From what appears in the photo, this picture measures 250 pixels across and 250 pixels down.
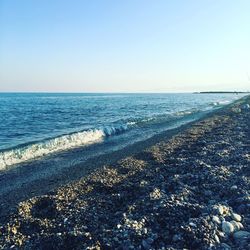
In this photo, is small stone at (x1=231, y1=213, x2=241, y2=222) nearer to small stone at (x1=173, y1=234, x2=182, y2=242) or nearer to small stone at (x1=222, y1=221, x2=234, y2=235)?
small stone at (x1=222, y1=221, x2=234, y2=235)

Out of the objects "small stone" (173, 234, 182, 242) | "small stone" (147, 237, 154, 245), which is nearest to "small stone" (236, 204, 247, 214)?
"small stone" (173, 234, 182, 242)

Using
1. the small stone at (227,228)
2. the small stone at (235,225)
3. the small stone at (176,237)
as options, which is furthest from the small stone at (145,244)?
the small stone at (235,225)

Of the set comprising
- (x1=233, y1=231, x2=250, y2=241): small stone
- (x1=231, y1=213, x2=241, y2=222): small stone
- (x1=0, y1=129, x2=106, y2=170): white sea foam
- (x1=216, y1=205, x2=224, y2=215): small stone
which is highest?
(x1=216, y1=205, x2=224, y2=215): small stone

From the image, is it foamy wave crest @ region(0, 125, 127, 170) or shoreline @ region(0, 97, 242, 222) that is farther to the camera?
foamy wave crest @ region(0, 125, 127, 170)

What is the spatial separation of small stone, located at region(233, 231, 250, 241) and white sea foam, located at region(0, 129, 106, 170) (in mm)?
13868

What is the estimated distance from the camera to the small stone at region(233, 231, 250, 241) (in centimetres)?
665

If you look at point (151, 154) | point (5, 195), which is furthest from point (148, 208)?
point (151, 154)

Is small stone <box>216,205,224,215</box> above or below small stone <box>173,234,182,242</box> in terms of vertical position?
above

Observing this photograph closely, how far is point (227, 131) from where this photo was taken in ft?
72.9

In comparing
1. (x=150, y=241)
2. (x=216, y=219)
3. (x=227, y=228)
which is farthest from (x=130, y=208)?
(x=227, y=228)

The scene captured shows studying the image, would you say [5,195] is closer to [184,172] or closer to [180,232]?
[184,172]

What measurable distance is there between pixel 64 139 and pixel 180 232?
19315 millimetres

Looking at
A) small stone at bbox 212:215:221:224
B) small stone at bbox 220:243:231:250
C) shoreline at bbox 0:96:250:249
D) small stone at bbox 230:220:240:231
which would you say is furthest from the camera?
small stone at bbox 212:215:221:224

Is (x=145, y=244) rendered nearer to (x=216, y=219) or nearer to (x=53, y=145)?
(x=216, y=219)
